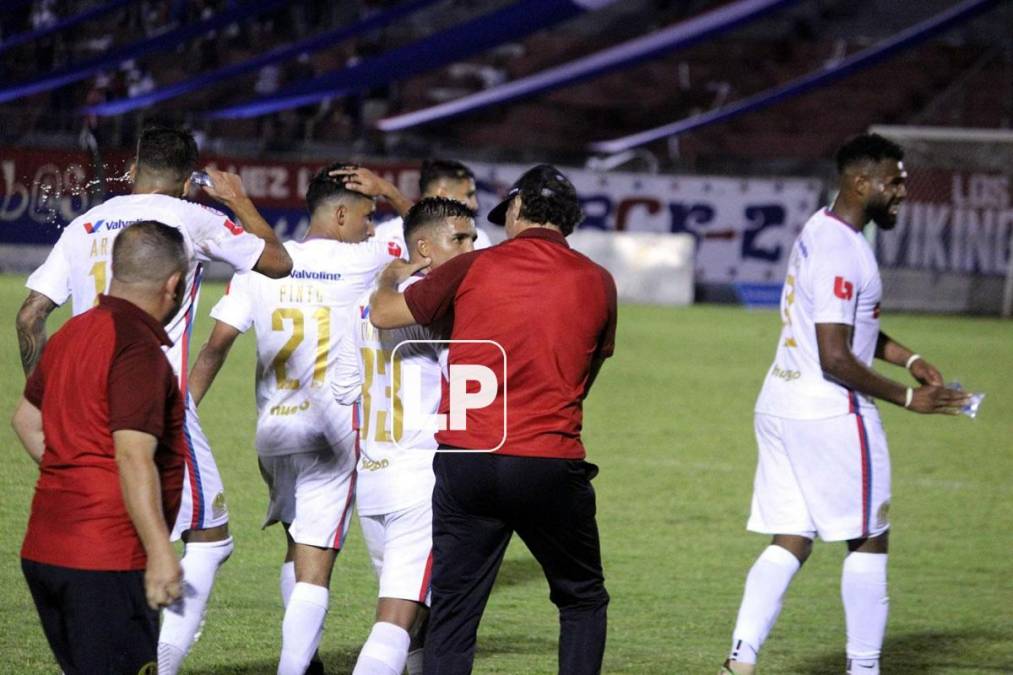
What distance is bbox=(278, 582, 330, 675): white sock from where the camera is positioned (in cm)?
524

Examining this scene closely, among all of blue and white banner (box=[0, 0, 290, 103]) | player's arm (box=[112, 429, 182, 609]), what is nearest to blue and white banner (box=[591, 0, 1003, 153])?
blue and white banner (box=[0, 0, 290, 103])

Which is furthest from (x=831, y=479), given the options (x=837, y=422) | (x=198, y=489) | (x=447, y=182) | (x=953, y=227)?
(x=953, y=227)

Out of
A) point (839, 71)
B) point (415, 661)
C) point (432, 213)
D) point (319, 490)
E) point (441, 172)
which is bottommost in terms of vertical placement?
point (415, 661)

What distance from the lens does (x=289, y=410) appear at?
562 centimetres

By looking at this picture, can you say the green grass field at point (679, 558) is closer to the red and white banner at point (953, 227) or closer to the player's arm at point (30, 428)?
the player's arm at point (30, 428)

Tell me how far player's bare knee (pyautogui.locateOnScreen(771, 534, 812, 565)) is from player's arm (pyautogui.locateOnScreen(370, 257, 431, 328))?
1.88m

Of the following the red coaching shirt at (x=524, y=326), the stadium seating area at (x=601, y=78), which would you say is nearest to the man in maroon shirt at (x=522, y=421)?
the red coaching shirt at (x=524, y=326)

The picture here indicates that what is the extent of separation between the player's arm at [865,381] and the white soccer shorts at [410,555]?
1.53m

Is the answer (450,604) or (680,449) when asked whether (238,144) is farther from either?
(450,604)

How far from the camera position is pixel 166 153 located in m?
5.06

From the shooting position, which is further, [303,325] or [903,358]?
[903,358]

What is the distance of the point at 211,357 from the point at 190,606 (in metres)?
1.00

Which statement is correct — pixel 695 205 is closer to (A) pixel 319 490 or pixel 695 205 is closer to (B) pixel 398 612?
(A) pixel 319 490

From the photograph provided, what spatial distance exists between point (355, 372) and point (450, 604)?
3.12ft
